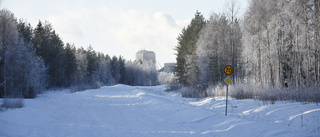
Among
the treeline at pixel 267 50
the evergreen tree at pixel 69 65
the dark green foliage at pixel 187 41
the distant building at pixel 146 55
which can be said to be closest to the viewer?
the treeline at pixel 267 50

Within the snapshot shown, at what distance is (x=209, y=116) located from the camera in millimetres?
10281

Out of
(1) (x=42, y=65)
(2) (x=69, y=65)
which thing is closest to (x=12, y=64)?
(1) (x=42, y=65)

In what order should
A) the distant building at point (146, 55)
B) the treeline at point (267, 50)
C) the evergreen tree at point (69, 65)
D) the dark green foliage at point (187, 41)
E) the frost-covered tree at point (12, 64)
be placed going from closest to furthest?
1. the treeline at point (267, 50)
2. the frost-covered tree at point (12, 64)
3. the dark green foliage at point (187, 41)
4. the evergreen tree at point (69, 65)
5. the distant building at point (146, 55)

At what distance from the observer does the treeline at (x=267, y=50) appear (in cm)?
1650

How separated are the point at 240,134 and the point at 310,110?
3.76 meters

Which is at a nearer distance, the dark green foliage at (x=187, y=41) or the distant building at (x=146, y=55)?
the dark green foliage at (x=187, y=41)

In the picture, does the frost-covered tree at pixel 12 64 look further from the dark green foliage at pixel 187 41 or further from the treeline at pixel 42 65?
the dark green foliage at pixel 187 41

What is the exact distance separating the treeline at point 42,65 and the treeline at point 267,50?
67.9ft

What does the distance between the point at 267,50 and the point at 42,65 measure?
36.9 m

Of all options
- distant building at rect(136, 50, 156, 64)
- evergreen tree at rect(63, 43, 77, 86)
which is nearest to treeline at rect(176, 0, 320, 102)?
evergreen tree at rect(63, 43, 77, 86)

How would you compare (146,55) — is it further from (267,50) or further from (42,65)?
(267,50)

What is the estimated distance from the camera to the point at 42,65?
37938mm

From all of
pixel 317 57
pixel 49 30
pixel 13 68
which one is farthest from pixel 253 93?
pixel 49 30

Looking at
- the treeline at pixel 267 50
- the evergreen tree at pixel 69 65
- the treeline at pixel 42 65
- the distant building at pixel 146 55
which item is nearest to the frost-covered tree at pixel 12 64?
the treeline at pixel 42 65
